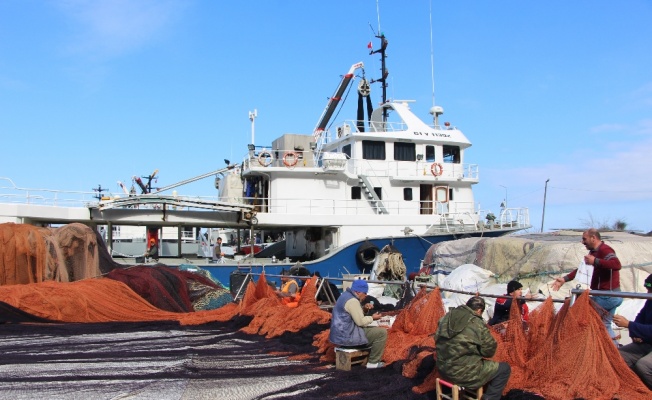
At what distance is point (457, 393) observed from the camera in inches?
170

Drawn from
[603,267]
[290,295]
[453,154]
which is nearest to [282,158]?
[453,154]

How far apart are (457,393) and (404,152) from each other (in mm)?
15769

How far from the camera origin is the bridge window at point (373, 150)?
19.3 meters

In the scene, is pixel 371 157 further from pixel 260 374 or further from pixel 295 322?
pixel 260 374

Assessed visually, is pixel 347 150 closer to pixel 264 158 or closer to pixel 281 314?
pixel 264 158

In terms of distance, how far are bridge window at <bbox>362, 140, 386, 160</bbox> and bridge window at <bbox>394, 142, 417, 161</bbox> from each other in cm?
46

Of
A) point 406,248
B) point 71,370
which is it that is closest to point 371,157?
point 406,248

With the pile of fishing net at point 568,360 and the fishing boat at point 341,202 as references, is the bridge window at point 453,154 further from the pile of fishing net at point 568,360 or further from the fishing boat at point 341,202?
the pile of fishing net at point 568,360

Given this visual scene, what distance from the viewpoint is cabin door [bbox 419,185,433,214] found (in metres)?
19.6

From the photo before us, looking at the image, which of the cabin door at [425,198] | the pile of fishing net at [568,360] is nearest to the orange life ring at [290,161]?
the cabin door at [425,198]

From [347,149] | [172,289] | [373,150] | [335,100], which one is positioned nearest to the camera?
[172,289]

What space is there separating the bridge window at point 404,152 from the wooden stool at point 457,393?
15.4 metres

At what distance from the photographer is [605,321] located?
16.3 feet

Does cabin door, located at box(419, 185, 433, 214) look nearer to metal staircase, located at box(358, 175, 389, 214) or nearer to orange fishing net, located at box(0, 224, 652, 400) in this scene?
metal staircase, located at box(358, 175, 389, 214)
